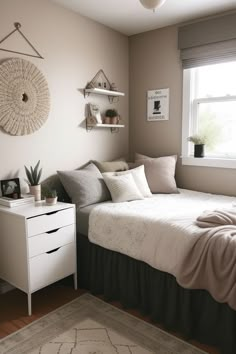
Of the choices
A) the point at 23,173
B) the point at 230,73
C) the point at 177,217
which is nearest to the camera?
A: the point at 177,217

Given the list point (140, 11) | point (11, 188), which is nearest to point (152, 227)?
point (11, 188)

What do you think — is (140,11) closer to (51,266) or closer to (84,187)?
(84,187)

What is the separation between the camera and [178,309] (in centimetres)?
190

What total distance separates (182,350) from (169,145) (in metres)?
2.08

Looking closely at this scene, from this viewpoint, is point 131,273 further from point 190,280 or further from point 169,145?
point 169,145

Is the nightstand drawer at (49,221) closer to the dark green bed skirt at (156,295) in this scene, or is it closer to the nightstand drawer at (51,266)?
the nightstand drawer at (51,266)

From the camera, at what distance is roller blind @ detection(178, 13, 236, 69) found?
2.69 m

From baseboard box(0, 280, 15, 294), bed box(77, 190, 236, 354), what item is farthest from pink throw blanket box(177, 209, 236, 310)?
baseboard box(0, 280, 15, 294)

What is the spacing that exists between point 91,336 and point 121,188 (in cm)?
120

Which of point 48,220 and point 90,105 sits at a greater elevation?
point 90,105

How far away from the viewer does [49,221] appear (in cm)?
212

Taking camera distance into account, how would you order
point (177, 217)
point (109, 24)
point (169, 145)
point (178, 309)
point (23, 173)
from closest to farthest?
1. point (178, 309)
2. point (177, 217)
3. point (23, 173)
4. point (109, 24)
5. point (169, 145)

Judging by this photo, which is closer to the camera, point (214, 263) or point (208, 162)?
point (214, 263)

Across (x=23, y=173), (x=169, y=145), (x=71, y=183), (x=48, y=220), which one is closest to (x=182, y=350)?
(x=48, y=220)
